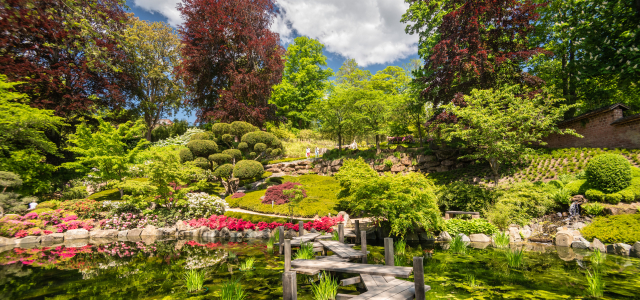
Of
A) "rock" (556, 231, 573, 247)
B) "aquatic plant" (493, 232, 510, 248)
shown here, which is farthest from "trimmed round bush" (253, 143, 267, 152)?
"rock" (556, 231, 573, 247)

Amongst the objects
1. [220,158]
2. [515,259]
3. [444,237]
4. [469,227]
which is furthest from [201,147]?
Answer: [515,259]

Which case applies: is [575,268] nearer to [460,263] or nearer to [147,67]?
[460,263]

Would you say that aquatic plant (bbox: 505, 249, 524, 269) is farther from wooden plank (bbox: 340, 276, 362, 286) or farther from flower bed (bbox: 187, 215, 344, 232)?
flower bed (bbox: 187, 215, 344, 232)

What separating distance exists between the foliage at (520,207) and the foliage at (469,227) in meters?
0.44

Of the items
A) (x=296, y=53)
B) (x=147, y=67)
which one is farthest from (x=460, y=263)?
(x=147, y=67)

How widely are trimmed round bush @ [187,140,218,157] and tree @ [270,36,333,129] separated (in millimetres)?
9555

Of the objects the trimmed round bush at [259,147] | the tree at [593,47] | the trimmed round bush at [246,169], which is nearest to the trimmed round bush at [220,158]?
the trimmed round bush at [246,169]

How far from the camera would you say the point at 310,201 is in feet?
44.4

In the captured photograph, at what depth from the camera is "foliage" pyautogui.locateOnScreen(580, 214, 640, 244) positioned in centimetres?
703

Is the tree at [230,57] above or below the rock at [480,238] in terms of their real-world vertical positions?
above

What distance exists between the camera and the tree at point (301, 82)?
25547mm

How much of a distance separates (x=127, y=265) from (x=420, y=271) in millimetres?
7660

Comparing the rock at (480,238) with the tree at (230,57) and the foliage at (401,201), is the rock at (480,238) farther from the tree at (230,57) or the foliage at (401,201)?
the tree at (230,57)

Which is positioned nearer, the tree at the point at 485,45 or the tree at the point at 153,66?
the tree at the point at 485,45
